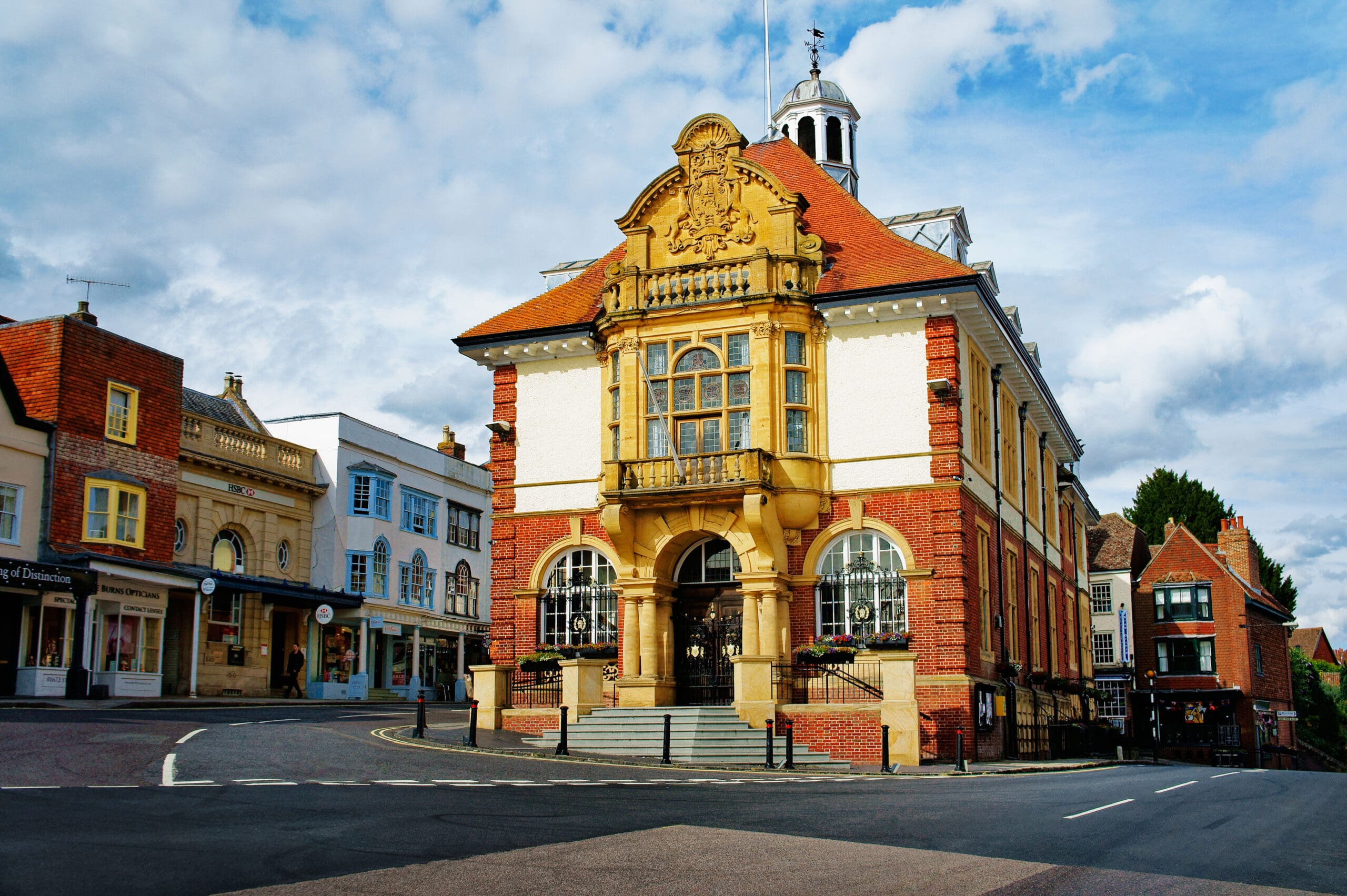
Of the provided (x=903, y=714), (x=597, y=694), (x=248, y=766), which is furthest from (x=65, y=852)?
(x=597, y=694)

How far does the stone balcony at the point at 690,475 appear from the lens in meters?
26.0

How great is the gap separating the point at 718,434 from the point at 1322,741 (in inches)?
2272

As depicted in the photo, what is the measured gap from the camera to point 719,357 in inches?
1093

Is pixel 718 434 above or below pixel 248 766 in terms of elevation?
above

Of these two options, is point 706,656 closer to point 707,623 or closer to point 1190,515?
point 707,623

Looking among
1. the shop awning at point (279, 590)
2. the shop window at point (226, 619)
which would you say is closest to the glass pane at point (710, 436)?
the shop awning at point (279, 590)

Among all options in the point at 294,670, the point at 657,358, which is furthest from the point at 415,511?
the point at 657,358

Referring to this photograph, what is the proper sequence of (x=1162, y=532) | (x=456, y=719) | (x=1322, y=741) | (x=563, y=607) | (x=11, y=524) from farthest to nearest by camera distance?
(x=1162, y=532) < (x=1322, y=741) < (x=11, y=524) < (x=456, y=719) < (x=563, y=607)

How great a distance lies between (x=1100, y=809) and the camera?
1462 cm

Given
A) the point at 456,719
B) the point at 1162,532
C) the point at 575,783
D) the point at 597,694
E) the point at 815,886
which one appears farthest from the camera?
the point at 1162,532

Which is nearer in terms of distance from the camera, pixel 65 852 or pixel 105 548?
pixel 65 852

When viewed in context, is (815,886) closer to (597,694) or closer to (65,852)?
(65,852)

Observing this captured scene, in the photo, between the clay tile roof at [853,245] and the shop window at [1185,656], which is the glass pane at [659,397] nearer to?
the clay tile roof at [853,245]

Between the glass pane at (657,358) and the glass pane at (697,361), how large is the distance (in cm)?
30
